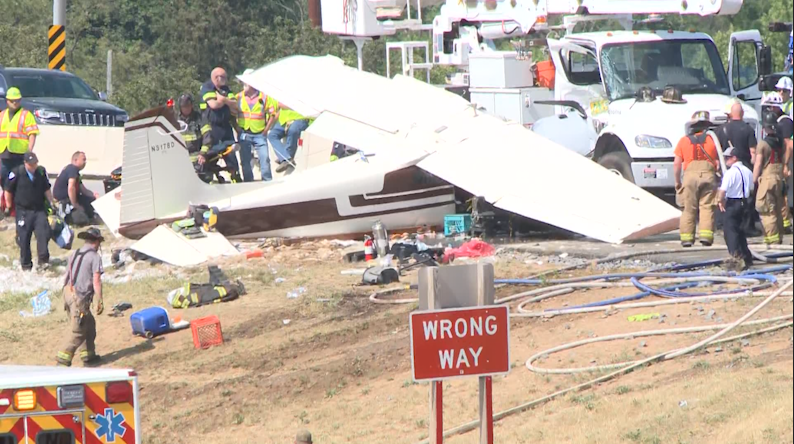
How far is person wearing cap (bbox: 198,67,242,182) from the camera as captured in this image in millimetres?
A: 16969

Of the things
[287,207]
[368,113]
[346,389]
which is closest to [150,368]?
[346,389]

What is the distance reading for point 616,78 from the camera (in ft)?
55.3

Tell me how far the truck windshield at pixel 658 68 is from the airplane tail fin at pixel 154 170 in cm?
594

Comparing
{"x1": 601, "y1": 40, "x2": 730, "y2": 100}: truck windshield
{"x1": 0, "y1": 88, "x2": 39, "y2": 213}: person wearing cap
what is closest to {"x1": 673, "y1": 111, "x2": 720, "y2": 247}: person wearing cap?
{"x1": 601, "y1": 40, "x2": 730, "y2": 100}: truck windshield

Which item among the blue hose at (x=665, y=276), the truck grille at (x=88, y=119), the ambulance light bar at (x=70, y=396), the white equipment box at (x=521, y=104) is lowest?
the blue hose at (x=665, y=276)

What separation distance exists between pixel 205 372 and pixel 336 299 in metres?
2.07

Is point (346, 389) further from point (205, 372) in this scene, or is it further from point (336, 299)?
point (336, 299)

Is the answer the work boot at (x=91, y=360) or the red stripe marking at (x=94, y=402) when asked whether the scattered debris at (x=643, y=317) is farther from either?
the red stripe marking at (x=94, y=402)

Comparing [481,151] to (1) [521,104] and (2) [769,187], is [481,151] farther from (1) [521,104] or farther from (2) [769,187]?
(2) [769,187]

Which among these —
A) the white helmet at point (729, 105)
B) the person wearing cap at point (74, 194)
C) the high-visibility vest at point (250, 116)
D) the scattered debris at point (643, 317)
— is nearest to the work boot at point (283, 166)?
the high-visibility vest at point (250, 116)

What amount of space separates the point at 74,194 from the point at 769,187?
9.30 m

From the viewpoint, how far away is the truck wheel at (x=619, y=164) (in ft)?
52.5

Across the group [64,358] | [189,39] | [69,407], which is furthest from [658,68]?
[189,39]

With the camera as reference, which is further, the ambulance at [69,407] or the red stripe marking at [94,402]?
the red stripe marking at [94,402]
